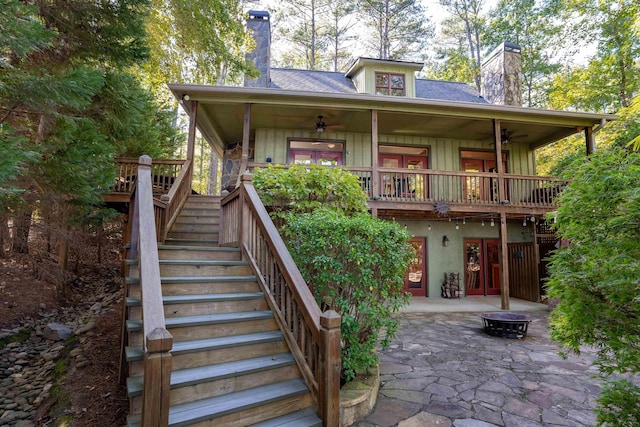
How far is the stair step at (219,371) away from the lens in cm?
224

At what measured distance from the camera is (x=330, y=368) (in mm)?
2328

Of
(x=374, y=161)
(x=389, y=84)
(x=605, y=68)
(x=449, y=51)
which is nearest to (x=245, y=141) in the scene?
(x=374, y=161)

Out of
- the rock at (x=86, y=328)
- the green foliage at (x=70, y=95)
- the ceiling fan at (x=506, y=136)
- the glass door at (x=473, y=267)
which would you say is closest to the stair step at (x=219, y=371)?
the green foliage at (x=70, y=95)

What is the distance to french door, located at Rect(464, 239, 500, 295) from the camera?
34.4 feet

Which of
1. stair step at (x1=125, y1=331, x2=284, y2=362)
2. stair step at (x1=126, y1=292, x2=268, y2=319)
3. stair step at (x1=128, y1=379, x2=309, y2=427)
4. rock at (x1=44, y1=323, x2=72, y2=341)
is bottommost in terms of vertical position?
rock at (x1=44, y1=323, x2=72, y2=341)

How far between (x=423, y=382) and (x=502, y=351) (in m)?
2.05

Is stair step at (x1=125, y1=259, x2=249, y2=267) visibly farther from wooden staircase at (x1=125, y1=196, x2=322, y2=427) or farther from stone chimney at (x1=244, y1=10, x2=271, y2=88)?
stone chimney at (x1=244, y1=10, x2=271, y2=88)

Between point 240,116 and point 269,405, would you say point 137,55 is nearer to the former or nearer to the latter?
point 240,116

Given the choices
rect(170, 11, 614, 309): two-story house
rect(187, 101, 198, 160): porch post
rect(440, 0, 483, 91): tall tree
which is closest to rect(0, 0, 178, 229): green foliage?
rect(187, 101, 198, 160): porch post

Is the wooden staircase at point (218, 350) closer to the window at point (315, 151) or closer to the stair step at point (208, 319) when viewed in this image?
the stair step at point (208, 319)

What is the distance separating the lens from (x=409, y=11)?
1822 cm

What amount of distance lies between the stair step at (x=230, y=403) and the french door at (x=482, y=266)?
9.37 metres

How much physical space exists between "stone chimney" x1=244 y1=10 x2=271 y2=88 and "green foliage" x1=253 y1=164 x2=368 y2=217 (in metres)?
6.09

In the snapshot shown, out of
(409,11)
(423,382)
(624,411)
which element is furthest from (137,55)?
(409,11)
